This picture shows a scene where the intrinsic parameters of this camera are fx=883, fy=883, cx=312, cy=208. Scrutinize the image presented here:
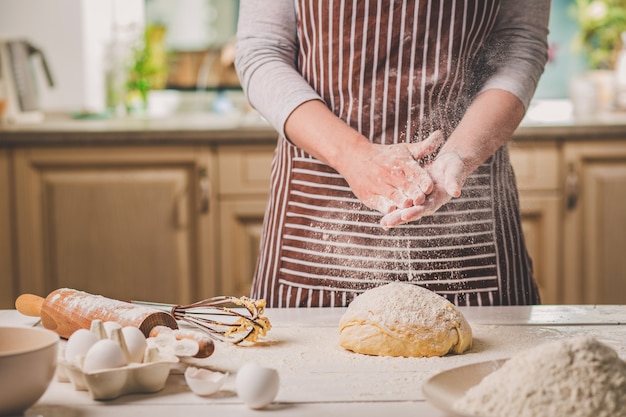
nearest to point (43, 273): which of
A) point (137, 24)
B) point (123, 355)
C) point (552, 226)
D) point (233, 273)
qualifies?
point (233, 273)

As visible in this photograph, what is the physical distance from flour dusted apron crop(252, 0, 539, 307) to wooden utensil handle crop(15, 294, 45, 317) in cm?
41

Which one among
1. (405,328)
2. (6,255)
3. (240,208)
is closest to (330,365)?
(405,328)

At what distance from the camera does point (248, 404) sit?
776 mm

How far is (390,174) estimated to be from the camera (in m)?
1.21

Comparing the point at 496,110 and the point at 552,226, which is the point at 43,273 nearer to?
the point at 552,226

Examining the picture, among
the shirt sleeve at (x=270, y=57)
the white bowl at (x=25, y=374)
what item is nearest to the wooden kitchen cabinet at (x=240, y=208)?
the shirt sleeve at (x=270, y=57)

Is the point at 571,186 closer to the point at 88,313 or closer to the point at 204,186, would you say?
the point at 204,186

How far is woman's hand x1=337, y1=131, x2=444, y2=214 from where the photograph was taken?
117cm

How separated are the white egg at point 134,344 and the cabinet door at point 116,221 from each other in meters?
1.68

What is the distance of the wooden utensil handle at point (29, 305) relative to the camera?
3.58 ft

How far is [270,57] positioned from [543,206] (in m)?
1.30

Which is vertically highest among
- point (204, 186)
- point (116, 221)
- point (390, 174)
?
point (390, 174)

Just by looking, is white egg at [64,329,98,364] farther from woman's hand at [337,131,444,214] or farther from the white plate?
woman's hand at [337,131,444,214]

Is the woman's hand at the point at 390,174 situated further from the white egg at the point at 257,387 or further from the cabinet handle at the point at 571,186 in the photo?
the cabinet handle at the point at 571,186
